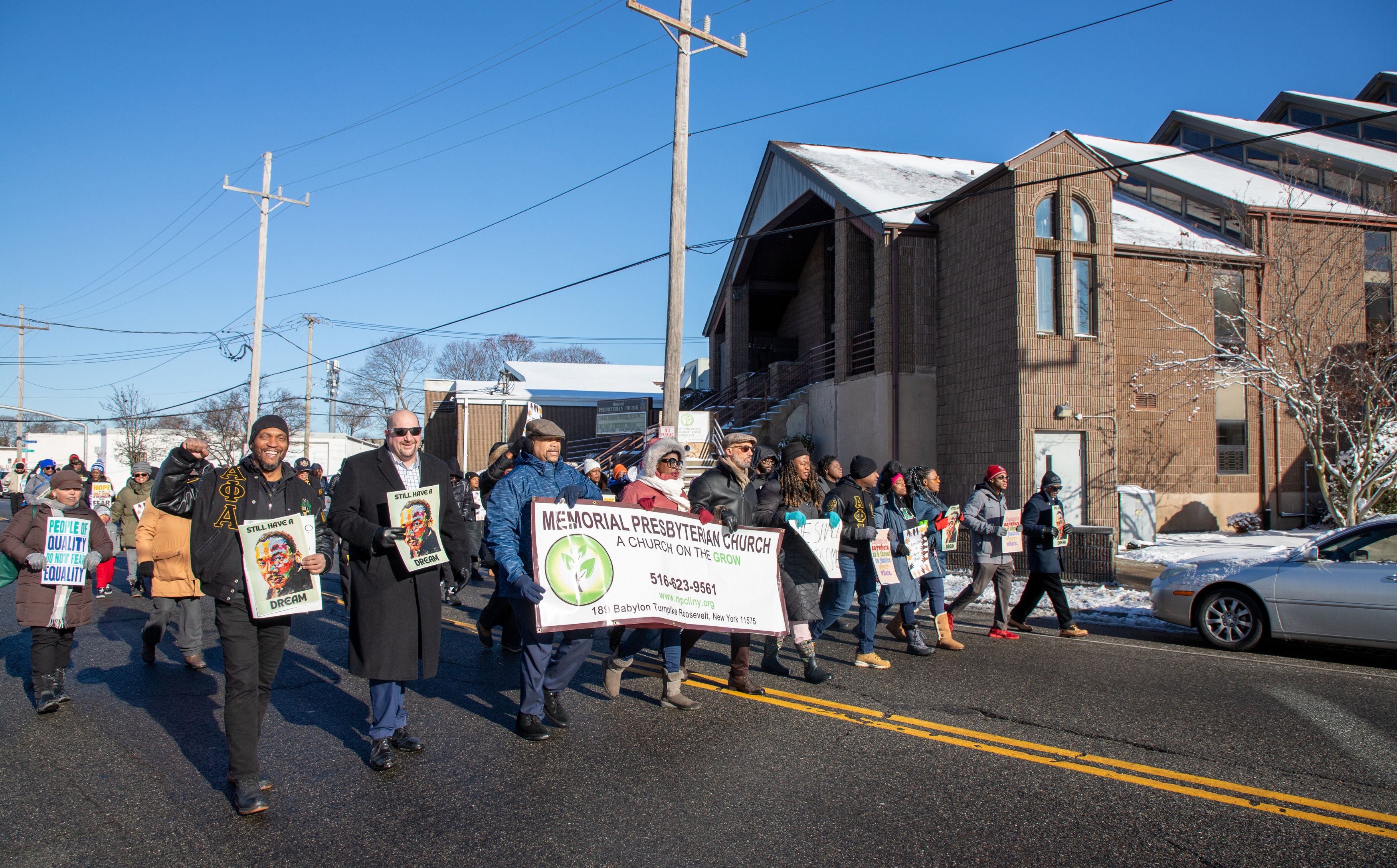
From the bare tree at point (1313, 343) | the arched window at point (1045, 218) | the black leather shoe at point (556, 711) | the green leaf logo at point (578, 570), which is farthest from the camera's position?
the arched window at point (1045, 218)

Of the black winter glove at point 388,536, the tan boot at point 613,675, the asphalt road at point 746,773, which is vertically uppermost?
the black winter glove at point 388,536

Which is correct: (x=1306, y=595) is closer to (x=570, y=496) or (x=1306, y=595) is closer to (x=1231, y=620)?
(x=1231, y=620)

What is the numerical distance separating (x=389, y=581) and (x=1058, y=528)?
7.04 meters

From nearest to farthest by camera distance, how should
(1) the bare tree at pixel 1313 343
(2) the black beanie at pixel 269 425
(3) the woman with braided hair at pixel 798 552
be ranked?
(2) the black beanie at pixel 269 425 → (3) the woman with braided hair at pixel 798 552 → (1) the bare tree at pixel 1313 343

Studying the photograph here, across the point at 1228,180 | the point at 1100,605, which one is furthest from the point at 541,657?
the point at 1228,180

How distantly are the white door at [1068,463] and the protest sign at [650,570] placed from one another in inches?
469

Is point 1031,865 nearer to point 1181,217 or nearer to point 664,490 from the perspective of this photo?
point 664,490

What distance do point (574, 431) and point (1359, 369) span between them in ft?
93.6

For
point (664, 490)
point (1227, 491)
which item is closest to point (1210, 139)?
point (1227, 491)

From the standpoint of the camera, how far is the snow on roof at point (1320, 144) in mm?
24188

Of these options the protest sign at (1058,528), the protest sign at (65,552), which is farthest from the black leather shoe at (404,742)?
the protest sign at (1058,528)

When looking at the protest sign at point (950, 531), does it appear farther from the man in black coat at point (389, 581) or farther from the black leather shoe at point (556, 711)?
the man in black coat at point (389, 581)

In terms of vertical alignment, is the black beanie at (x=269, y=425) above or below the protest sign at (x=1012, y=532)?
above

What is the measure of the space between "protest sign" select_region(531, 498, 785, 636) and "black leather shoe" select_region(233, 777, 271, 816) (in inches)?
66.1
